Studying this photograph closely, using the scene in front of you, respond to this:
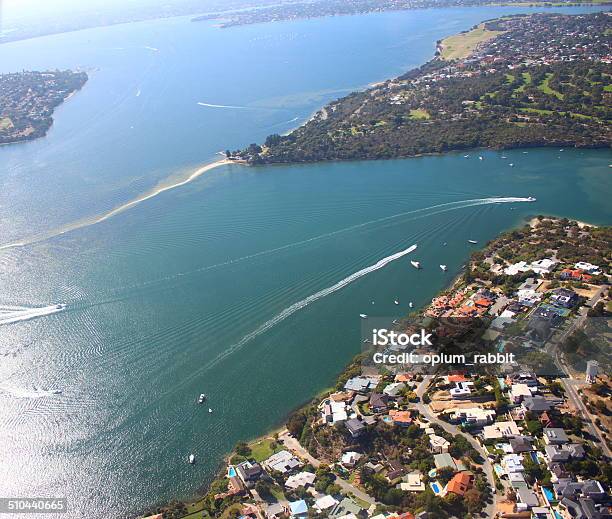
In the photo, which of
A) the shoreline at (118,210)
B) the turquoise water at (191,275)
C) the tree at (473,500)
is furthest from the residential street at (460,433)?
the shoreline at (118,210)

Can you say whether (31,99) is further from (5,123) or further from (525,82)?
(525,82)

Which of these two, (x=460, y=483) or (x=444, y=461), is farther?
(x=444, y=461)

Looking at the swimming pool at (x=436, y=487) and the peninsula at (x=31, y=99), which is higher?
the peninsula at (x=31, y=99)

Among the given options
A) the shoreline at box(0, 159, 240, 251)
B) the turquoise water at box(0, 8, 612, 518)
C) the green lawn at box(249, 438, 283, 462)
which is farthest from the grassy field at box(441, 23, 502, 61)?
the green lawn at box(249, 438, 283, 462)

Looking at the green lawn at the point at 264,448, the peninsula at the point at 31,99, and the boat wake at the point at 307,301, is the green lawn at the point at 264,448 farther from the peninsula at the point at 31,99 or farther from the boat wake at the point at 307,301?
the peninsula at the point at 31,99

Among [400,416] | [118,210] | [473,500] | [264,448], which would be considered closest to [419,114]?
[118,210]

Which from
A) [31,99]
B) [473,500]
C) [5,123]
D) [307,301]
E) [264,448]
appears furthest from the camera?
[31,99]

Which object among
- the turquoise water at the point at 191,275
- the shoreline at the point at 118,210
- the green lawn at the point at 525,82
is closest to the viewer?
the turquoise water at the point at 191,275
